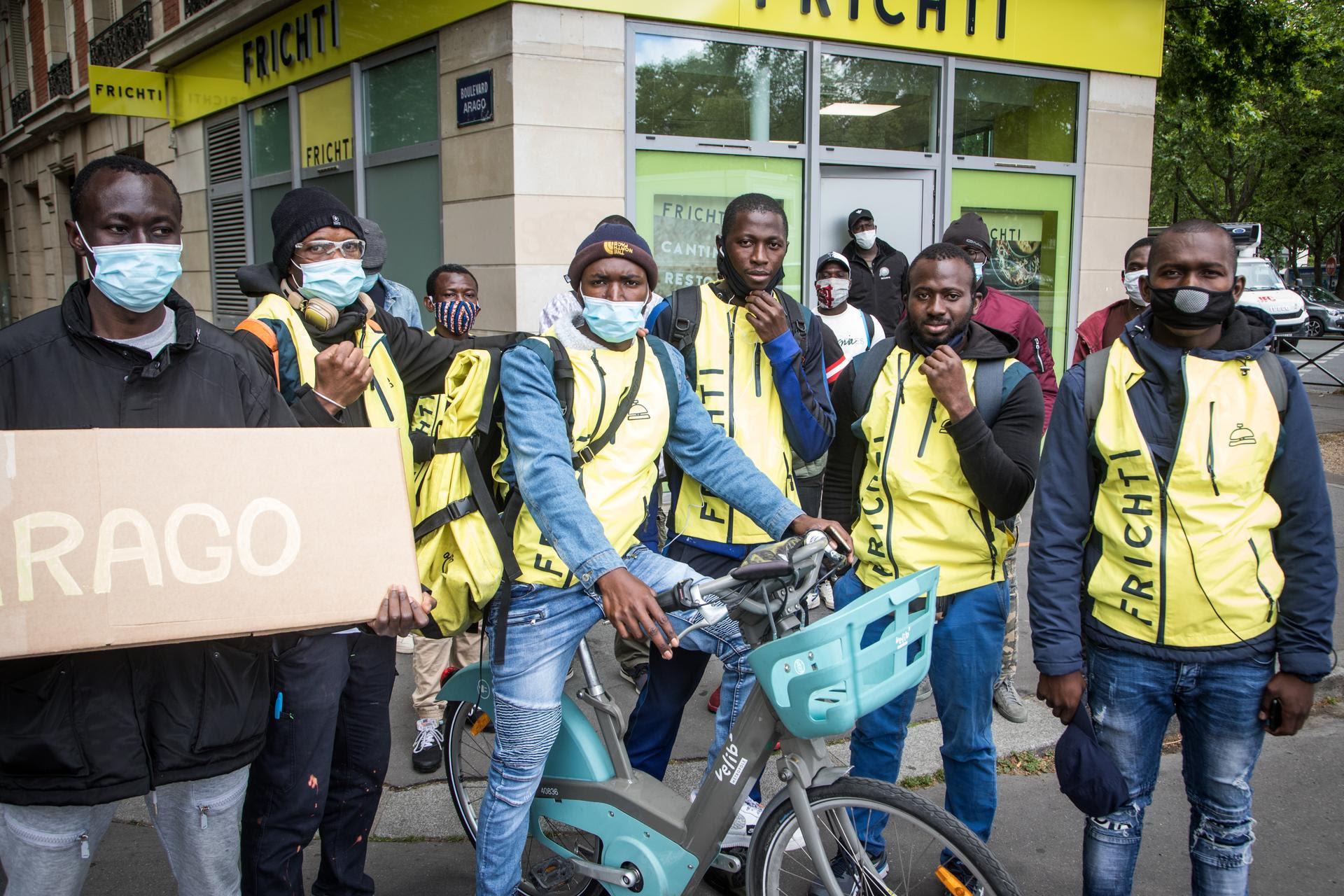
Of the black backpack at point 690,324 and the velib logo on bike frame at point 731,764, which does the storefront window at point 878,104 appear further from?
the velib logo on bike frame at point 731,764

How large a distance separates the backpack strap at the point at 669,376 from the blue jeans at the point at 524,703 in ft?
1.48

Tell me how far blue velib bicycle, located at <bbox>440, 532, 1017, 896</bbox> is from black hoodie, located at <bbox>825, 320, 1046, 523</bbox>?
458mm

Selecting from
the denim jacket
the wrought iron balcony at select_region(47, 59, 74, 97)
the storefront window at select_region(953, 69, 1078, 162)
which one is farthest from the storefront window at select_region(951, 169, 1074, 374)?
the wrought iron balcony at select_region(47, 59, 74, 97)

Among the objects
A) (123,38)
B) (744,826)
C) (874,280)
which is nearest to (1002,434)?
(744,826)

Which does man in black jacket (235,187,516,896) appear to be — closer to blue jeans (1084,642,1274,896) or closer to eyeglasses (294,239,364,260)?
eyeglasses (294,239,364,260)

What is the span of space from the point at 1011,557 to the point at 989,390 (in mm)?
776

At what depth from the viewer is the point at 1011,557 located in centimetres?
338

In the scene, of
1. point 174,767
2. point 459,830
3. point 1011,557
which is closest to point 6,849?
point 174,767

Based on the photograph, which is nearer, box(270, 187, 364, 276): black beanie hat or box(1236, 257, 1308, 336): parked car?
box(270, 187, 364, 276): black beanie hat

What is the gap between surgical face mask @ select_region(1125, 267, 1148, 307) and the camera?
488 centimetres

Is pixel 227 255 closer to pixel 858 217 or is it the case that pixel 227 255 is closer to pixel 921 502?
pixel 858 217

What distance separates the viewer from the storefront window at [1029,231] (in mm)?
9336

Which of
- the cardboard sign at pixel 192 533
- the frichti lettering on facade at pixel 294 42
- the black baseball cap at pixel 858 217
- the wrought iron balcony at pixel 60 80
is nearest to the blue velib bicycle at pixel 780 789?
the cardboard sign at pixel 192 533

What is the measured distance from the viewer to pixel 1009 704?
14.8ft
